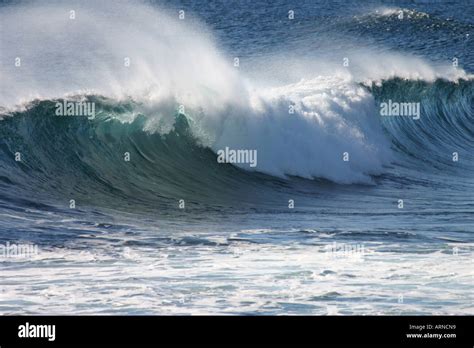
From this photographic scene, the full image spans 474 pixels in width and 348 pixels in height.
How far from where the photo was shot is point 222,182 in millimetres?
16234

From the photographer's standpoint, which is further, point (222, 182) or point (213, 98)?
point (213, 98)

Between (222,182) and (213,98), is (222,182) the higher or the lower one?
the lower one

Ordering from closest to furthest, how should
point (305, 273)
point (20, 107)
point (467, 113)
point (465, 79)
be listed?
1. point (305, 273)
2. point (20, 107)
3. point (467, 113)
4. point (465, 79)

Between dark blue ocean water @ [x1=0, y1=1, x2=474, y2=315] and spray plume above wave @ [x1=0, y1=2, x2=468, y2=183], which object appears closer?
dark blue ocean water @ [x1=0, y1=1, x2=474, y2=315]

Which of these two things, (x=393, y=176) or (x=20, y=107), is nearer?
(x=20, y=107)

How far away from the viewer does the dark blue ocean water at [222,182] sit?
9258 millimetres

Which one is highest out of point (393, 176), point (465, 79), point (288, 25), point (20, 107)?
point (288, 25)

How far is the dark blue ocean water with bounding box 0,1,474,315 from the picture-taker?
→ 926cm

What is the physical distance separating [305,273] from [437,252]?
1.82 m

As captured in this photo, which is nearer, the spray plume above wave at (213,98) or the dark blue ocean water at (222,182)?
the dark blue ocean water at (222,182)

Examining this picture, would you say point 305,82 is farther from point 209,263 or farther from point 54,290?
point 54,290

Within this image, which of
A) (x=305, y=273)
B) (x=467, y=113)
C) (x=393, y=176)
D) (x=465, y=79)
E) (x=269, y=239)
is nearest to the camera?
(x=305, y=273)

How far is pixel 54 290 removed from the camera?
9031mm
